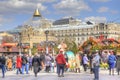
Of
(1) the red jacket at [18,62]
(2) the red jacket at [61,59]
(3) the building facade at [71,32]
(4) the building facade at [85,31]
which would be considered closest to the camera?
(2) the red jacket at [61,59]

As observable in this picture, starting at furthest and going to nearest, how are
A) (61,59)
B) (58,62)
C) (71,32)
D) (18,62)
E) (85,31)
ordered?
1. (71,32)
2. (85,31)
3. (18,62)
4. (58,62)
5. (61,59)

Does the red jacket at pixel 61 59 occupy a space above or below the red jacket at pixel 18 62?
above

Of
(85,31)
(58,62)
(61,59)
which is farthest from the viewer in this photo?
(85,31)

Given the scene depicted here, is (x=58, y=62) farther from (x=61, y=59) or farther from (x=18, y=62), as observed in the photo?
(x=18, y=62)

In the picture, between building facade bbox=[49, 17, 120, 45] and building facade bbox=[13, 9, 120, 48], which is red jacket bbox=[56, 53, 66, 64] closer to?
building facade bbox=[13, 9, 120, 48]

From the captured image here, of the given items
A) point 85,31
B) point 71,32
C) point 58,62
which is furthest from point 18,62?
point 71,32

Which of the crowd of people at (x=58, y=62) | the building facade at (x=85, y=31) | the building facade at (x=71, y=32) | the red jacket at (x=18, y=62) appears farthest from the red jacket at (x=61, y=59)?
the building facade at (x=85, y=31)

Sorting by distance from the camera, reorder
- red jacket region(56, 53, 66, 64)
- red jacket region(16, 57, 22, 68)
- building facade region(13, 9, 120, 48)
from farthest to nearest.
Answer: building facade region(13, 9, 120, 48), red jacket region(16, 57, 22, 68), red jacket region(56, 53, 66, 64)

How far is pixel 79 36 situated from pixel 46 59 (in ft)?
478

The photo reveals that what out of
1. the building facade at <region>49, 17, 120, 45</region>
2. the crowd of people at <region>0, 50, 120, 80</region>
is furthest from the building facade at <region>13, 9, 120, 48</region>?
the crowd of people at <region>0, 50, 120, 80</region>

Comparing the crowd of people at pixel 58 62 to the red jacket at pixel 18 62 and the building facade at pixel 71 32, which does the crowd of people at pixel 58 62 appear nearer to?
the red jacket at pixel 18 62

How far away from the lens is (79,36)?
583 ft

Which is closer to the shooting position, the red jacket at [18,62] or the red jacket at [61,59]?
the red jacket at [61,59]

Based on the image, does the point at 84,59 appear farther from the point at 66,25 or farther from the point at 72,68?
the point at 66,25
